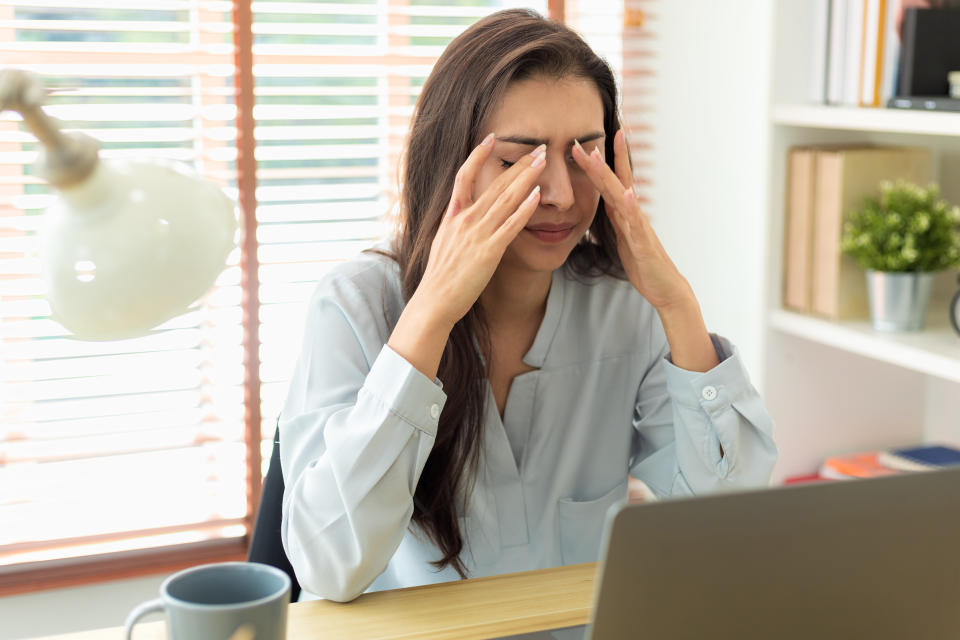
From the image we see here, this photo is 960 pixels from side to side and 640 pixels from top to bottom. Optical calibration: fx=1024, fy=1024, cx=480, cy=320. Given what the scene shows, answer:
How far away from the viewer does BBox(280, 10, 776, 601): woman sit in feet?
3.80

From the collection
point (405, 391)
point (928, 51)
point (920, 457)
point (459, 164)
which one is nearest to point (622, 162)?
point (459, 164)

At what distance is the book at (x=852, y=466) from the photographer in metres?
2.15

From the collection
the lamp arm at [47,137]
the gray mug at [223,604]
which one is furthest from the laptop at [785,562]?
the lamp arm at [47,137]

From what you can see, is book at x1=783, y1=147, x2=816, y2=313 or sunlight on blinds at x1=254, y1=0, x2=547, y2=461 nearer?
book at x1=783, y1=147, x2=816, y2=313

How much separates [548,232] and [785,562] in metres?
0.70

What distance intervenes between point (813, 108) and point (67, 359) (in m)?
1.58

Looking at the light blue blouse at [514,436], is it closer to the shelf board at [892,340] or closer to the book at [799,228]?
the shelf board at [892,340]

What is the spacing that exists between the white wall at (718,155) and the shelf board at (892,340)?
10 centimetres

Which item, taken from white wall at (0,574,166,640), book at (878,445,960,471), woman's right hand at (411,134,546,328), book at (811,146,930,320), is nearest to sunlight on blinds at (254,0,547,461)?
white wall at (0,574,166,640)

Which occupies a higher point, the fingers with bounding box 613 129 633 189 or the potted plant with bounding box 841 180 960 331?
the fingers with bounding box 613 129 633 189

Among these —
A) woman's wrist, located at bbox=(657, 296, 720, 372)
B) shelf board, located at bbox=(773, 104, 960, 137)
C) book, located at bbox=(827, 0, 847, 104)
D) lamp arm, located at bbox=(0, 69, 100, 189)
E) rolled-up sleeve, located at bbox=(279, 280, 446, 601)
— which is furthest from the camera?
book, located at bbox=(827, 0, 847, 104)

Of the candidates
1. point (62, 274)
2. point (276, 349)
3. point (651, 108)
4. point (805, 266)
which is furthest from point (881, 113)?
point (62, 274)

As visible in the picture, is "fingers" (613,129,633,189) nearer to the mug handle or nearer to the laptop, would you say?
the laptop

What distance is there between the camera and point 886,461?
2.15 metres
